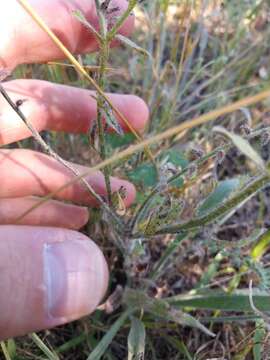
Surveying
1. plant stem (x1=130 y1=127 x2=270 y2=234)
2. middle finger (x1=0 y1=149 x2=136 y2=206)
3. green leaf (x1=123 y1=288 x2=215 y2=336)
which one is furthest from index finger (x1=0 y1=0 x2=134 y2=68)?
green leaf (x1=123 y1=288 x2=215 y2=336)

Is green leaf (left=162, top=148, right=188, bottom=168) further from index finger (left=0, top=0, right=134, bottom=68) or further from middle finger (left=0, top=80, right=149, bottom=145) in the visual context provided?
index finger (left=0, top=0, right=134, bottom=68)

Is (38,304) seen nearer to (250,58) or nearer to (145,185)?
(145,185)

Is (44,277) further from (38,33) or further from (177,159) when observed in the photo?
(38,33)

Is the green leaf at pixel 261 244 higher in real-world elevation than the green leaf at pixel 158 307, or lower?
higher

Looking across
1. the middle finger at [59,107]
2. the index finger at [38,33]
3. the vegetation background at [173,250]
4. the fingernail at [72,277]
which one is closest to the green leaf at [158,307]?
the vegetation background at [173,250]

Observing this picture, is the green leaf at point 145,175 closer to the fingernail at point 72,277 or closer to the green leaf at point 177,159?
the green leaf at point 177,159

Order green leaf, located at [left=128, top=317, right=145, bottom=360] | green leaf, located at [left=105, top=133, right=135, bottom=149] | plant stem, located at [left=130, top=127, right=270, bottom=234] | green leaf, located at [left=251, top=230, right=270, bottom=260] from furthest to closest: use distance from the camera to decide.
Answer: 1. green leaf, located at [left=105, top=133, right=135, bottom=149]
2. green leaf, located at [left=251, top=230, right=270, bottom=260]
3. green leaf, located at [left=128, top=317, right=145, bottom=360]
4. plant stem, located at [left=130, top=127, right=270, bottom=234]

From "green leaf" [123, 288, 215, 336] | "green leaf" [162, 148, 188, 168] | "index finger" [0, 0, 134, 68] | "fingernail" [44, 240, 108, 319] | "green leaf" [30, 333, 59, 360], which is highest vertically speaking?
"index finger" [0, 0, 134, 68]
